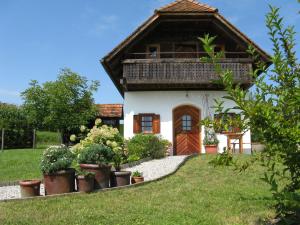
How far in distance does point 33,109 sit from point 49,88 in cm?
217

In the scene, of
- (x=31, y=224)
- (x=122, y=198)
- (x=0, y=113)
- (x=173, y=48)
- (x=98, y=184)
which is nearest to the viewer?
(x=31, y=224)

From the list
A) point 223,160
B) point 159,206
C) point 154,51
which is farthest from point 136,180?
point 154,51

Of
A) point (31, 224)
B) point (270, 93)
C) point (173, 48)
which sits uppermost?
point (173, 48)

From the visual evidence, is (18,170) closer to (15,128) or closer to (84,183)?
(84,183)

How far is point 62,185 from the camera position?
300 inches

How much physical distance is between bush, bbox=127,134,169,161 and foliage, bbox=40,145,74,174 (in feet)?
22.3

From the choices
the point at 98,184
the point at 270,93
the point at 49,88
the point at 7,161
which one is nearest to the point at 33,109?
the point at 49,88

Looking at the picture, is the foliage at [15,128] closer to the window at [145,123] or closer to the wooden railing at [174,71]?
the window at [145,123]

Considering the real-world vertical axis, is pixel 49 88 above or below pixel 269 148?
above

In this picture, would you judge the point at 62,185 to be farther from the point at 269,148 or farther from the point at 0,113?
the point at 0,113

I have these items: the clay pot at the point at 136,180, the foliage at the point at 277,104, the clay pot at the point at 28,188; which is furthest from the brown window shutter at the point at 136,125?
the foliage at the point at 277,104

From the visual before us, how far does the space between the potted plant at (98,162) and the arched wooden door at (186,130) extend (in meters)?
8.79

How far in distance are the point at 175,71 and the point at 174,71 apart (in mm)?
42

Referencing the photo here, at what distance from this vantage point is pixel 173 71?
1558 cm
